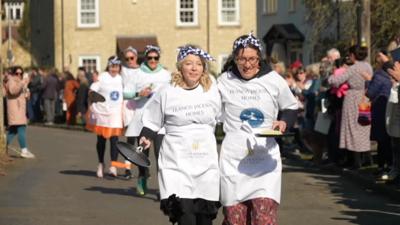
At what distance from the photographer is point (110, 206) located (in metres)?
14.0

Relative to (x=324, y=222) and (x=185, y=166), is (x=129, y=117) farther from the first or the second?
(x=185, y=166)

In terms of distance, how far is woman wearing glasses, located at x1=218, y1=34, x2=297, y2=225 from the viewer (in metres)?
8.75

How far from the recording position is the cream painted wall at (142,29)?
58625 mm

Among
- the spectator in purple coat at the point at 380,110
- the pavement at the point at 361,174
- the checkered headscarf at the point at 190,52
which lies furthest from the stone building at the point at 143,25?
the checkered headscarf at the point at 190,52

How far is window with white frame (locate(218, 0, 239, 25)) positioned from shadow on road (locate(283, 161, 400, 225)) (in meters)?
41.3

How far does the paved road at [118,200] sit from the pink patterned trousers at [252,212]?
148 inches

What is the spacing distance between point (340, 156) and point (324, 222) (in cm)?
659

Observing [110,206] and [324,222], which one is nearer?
[324,222]

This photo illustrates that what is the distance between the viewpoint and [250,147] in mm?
8781

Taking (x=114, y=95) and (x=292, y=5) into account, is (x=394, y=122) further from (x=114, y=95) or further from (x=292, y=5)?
(x=292, y=5)

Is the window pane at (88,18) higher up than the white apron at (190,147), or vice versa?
the window pane at (88,18)

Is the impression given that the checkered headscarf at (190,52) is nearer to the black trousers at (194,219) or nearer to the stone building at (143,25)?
the black trousers at (194,219)

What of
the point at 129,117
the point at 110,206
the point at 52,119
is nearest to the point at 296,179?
the point at 129,117

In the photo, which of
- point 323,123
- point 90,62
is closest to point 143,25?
point 90,62
